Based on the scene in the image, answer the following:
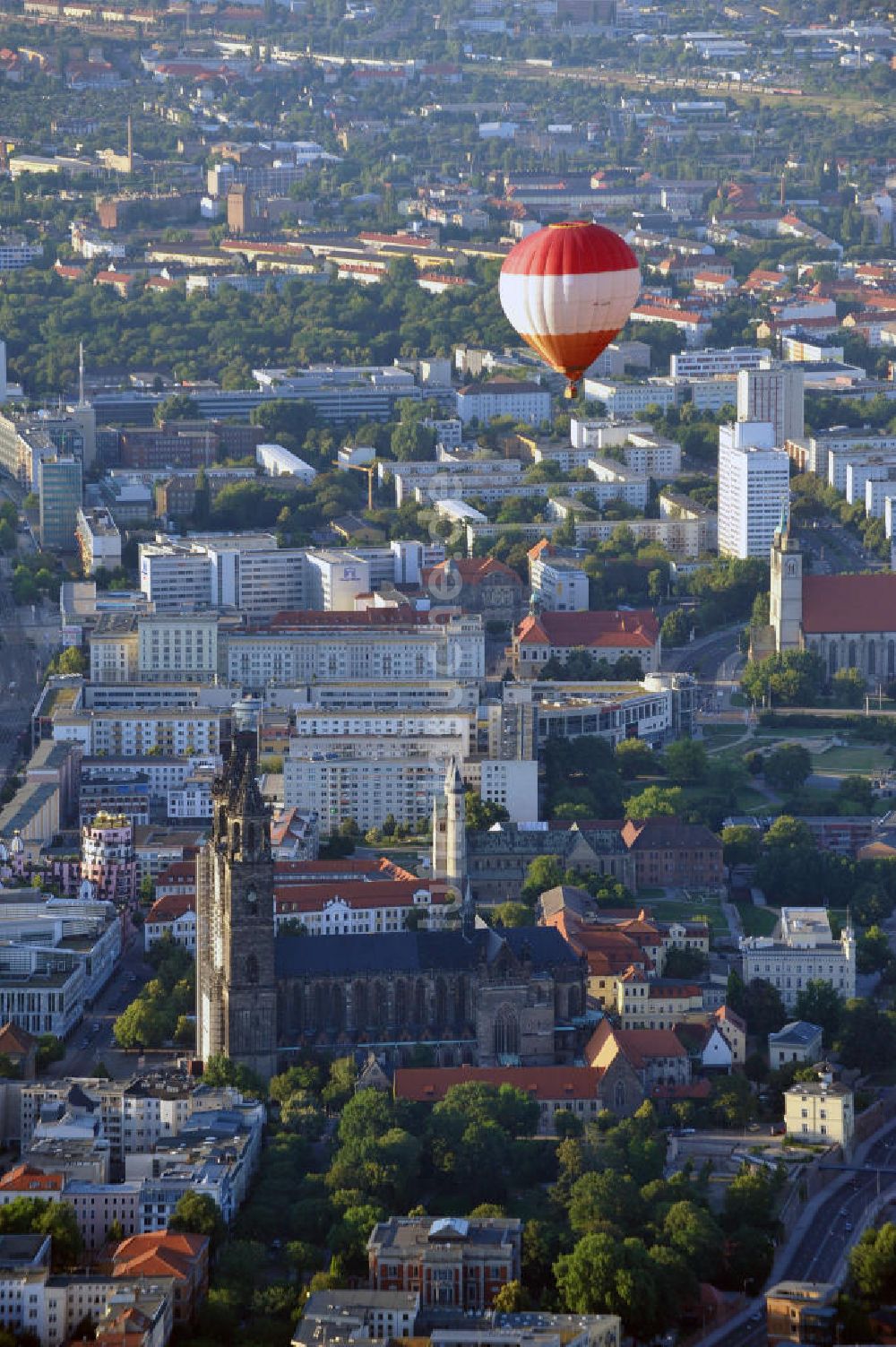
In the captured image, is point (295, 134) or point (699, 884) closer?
point (699, 884)

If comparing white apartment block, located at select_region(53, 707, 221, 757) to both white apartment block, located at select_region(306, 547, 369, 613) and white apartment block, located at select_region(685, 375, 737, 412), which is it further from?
white apartment block, located at select_region(685, 375, 737, 412)

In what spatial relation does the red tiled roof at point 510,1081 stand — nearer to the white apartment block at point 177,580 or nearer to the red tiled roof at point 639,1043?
the red tiled roof at point 639,1043

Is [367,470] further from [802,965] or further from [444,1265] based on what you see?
[444,1265]

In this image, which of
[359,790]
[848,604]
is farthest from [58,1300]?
[848,604]

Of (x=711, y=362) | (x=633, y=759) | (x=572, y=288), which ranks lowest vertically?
(x=711, y=362)

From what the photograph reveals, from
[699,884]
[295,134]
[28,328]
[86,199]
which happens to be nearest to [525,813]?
[699,884]

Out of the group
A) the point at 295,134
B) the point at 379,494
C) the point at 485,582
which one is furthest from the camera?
the point at 295,134

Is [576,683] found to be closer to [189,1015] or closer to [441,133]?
[189,1015]
